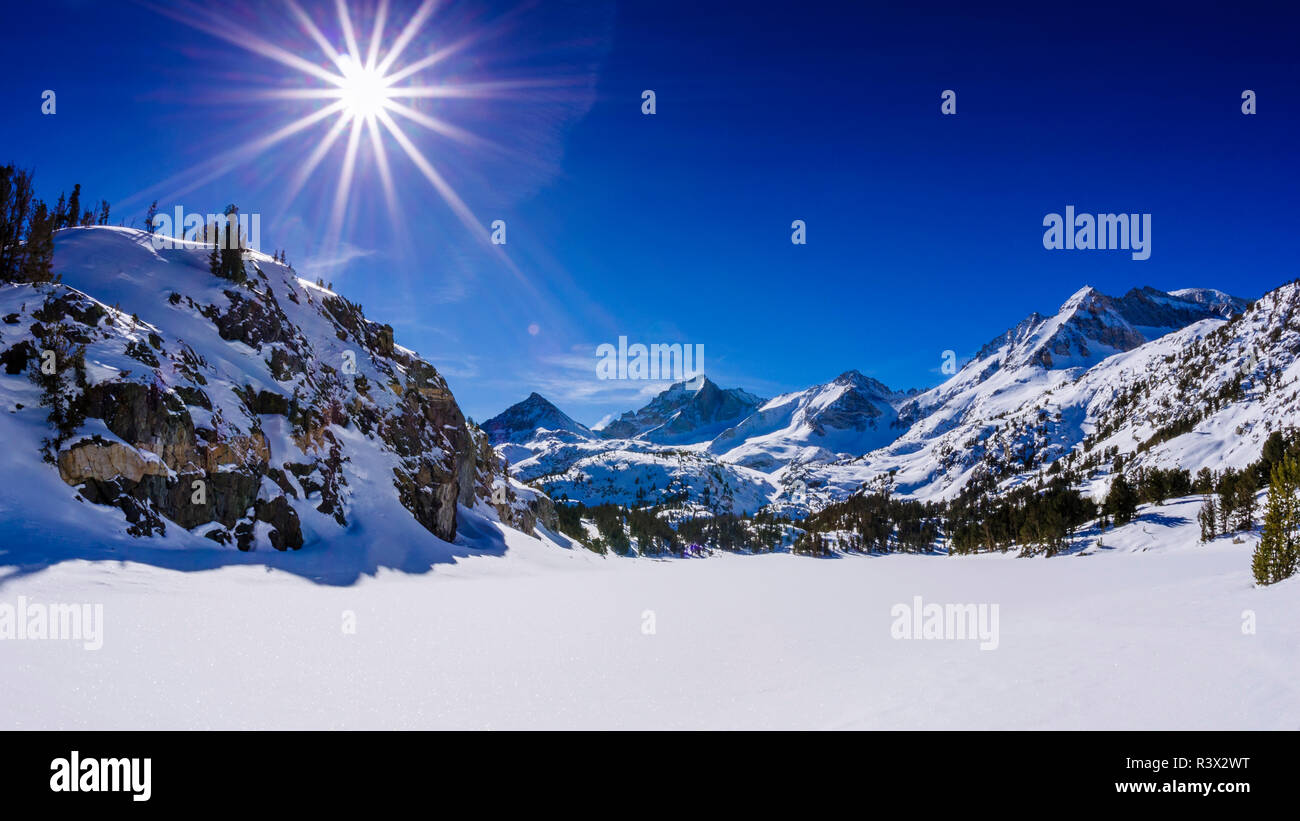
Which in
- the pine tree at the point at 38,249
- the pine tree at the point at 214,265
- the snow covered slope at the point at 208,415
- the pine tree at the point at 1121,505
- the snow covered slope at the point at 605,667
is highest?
the pine tree at the point at 214,265

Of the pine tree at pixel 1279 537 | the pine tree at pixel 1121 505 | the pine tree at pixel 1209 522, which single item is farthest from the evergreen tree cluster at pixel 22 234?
the pine tree at pixel 1121 505

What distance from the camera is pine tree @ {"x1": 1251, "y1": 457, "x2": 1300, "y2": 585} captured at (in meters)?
21.3

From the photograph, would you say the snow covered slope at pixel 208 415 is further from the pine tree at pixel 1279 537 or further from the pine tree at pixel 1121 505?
the pine tree at pixel 1121 505

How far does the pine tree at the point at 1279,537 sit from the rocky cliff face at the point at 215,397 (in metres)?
48.0

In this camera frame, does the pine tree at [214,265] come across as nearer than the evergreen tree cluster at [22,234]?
No

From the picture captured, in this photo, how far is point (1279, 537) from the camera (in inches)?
842

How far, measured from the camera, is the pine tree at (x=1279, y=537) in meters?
21.3

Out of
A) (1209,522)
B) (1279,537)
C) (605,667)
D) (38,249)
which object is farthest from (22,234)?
(1209,522)

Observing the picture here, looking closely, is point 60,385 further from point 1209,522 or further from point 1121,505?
point 1121,505

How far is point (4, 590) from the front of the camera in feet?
52.4

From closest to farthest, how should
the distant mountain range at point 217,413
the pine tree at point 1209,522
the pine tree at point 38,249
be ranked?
the distant mountain range at point 217,413 → the pine tree at point 38,249 → the pine tree at point 1209,522

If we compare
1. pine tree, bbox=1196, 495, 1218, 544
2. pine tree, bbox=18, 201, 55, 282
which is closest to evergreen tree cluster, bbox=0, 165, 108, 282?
pine tree, bbox=18, 201, 55, 282
